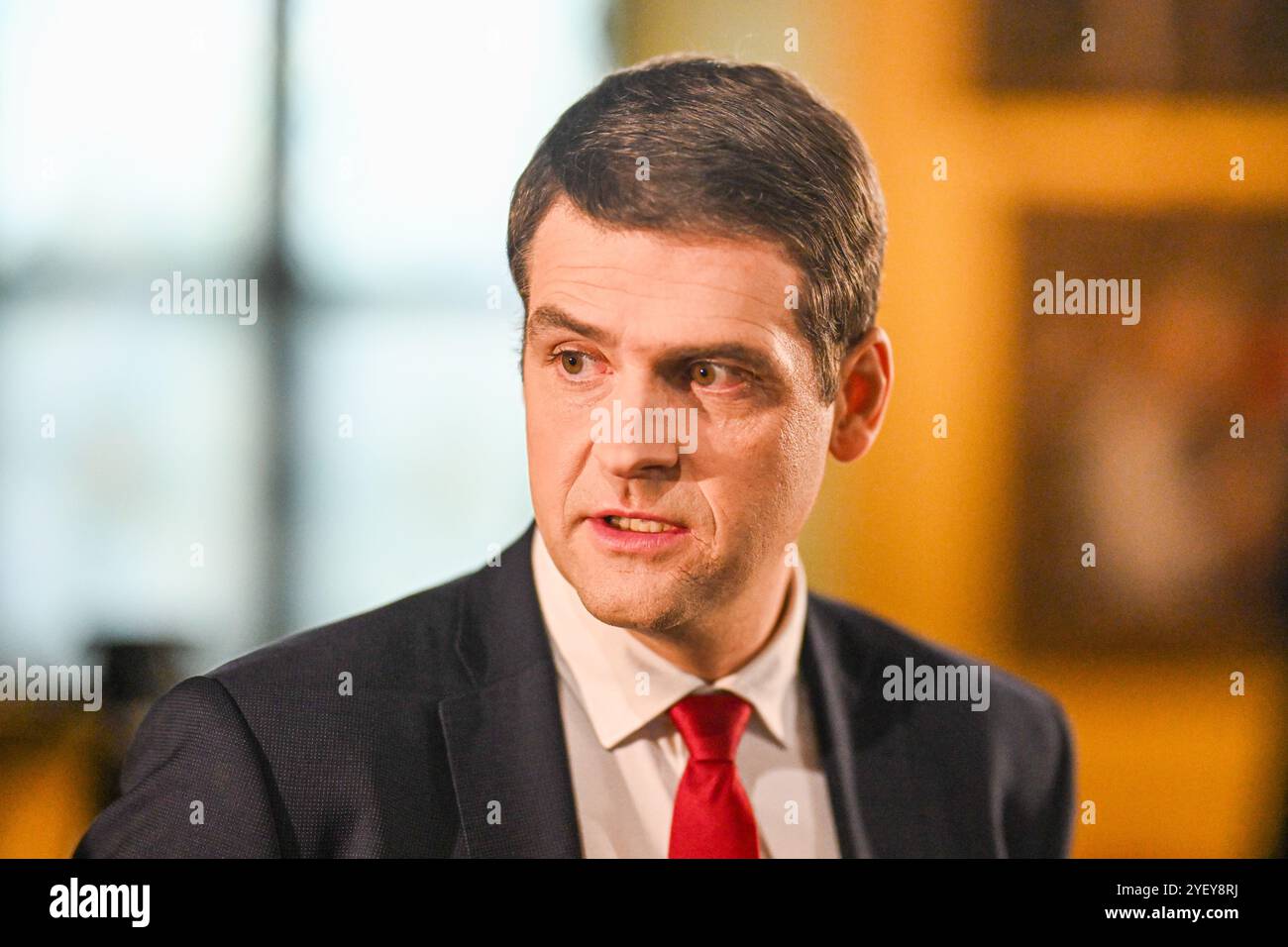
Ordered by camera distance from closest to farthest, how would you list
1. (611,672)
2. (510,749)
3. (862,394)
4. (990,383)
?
(510,749), (611,672), (862,394), (990,383)

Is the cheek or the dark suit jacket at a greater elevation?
the cheek

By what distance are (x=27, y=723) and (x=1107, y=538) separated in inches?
77.7

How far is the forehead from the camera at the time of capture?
1.73m

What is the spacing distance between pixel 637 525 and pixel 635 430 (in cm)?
16

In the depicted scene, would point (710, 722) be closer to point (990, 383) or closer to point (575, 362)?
point (575, 362)

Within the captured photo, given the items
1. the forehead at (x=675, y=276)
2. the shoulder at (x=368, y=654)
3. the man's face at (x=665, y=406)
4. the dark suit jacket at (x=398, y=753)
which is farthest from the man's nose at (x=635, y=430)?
the shoulder at (x=368, y=654)

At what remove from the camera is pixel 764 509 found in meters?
1.84

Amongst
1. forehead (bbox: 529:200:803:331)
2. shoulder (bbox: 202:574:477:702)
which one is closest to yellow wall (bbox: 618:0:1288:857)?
forehead (bbox: 529:200:803:331)

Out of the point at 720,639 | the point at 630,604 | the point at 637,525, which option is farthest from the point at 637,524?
the point at 720,639

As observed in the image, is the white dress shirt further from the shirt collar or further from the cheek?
the cheek

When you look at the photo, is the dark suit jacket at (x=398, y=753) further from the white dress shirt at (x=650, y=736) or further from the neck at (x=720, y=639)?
the neck at (x=720, y=639)

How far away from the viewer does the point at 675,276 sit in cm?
174

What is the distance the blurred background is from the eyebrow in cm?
21
